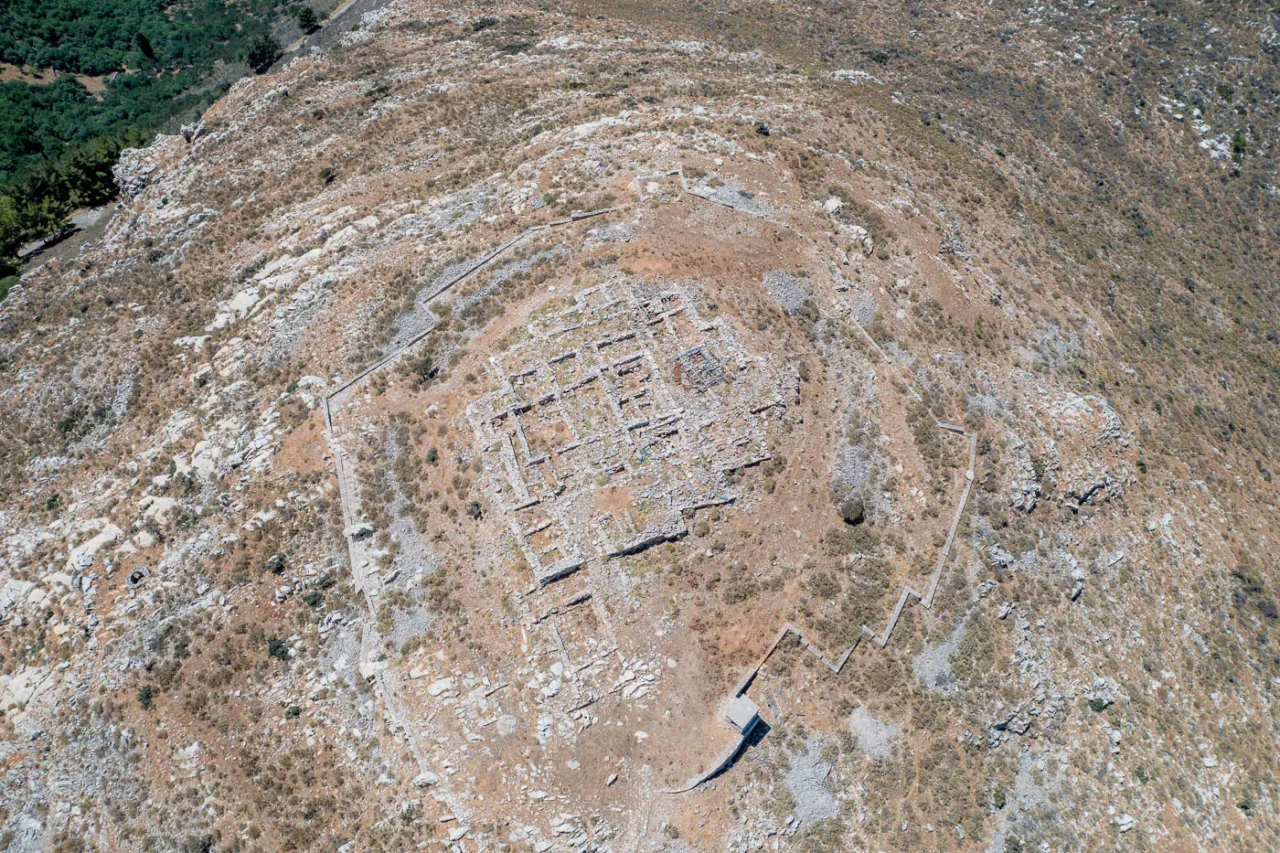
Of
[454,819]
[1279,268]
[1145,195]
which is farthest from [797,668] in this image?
[1279,268]

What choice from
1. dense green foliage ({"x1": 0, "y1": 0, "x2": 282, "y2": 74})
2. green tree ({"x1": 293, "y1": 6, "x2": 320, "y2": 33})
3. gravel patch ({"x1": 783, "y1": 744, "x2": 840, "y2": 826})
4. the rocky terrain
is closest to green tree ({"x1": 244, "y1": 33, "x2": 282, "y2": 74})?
green tree ({"x1": 293, "y1": 6, "x2": 320, "y2": 33})

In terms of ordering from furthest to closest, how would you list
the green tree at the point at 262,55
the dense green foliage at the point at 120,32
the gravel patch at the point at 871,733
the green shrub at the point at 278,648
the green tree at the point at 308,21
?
the dense green foliage at the point at 120,32, the green tree at the point at 308,21, the green tree at the point at 262,55, the green shrub at the point at 278,648, the gravel patch at the point at 871,733

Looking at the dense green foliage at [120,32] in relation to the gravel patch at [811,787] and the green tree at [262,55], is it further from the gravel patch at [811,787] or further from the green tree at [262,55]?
the gravel patch at [811,787]

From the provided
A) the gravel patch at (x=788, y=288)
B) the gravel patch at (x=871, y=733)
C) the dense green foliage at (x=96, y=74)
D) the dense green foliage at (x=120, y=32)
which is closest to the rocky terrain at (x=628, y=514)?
the gravel patch at (x=871, y=733)

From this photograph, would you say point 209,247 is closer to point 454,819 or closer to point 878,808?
point 454,819

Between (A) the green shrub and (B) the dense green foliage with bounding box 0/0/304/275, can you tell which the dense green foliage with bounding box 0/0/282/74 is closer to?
(B) the dense green foliage with bounding box 0/0/304/275

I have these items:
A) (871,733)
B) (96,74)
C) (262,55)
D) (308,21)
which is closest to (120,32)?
(96,74)

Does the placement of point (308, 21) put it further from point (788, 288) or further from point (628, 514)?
point (628, 514)
